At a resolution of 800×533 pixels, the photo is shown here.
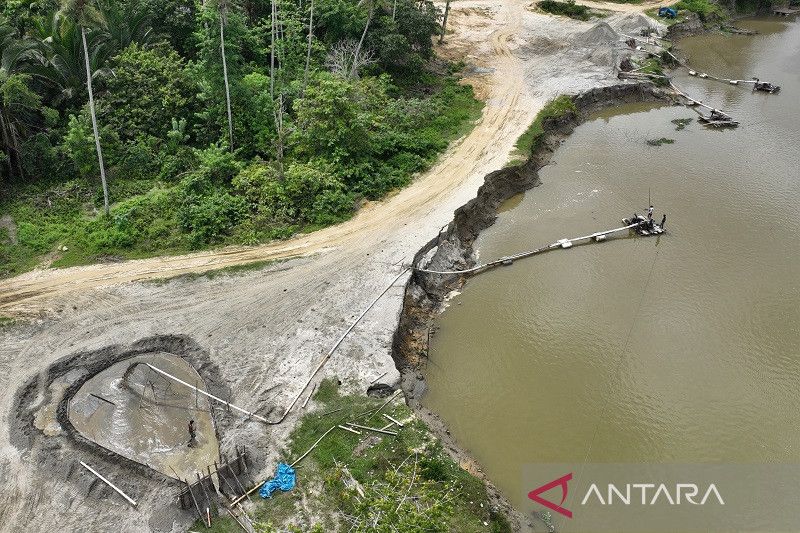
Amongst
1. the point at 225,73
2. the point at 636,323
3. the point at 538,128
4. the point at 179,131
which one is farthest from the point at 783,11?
the point at 179,131

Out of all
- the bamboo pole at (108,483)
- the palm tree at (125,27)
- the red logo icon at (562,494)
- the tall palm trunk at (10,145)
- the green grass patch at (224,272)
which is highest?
the palm tree at (125,27)

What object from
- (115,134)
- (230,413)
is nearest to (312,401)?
(230,413)

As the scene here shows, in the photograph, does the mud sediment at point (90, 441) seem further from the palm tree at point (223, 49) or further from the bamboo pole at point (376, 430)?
the palm tree at point (223, 49)

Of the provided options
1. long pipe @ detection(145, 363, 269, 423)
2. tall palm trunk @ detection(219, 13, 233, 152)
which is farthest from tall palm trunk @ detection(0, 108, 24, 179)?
long pipe @ detection(145, 363, 269, 423)

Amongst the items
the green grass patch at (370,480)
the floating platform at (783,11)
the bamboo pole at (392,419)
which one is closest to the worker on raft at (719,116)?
the floating platform at (783,11)

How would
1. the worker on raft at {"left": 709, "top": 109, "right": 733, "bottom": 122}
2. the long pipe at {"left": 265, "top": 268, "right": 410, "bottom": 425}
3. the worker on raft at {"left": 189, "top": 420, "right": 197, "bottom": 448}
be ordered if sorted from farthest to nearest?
the worker on raft at {"left": 709, "top": 109, "right": 733, "bottom": 122} < the long pipe at {"left": 265, "top": 268, "right": 410, "bottom": 425} < the worker on raft at {"left": 189, "top": 420, "right": 197, "bottom": 448}

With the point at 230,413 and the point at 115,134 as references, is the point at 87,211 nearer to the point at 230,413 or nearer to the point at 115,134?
the point at 115,134

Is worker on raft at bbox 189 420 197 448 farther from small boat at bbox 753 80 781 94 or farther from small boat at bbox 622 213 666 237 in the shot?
small boat at bbox 753 80 781 94
